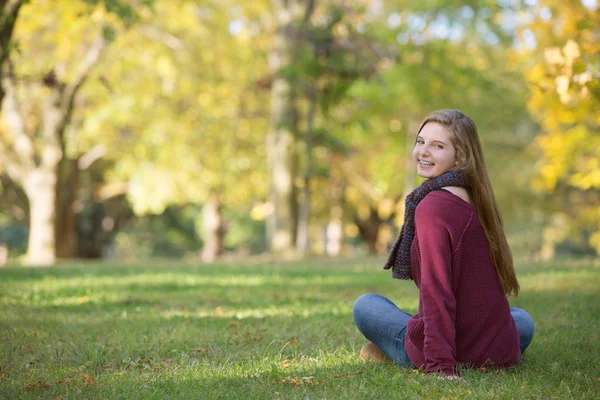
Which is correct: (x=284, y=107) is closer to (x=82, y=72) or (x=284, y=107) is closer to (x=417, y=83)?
(x=417, y=83)

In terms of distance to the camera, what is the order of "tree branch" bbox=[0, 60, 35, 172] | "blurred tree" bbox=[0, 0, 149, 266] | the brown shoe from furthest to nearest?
"tree branch" bbox=[0, 60, 35, 172]
"blurred tree" bbox=[0, 0, 149, 266]
the brown shoe

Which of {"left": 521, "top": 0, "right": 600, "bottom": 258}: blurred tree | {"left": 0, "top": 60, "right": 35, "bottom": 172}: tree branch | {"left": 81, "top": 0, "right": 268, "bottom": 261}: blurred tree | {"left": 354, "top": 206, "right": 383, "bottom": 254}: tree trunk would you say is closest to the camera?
{"left": 521, "top": 0, "right": 600, "bottom": 258}: blurred tree

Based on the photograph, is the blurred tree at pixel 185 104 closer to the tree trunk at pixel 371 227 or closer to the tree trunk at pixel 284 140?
the tree trunk at pixel 284 140

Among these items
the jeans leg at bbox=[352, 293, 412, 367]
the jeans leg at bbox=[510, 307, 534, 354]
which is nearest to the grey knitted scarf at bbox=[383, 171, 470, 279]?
the jeans leg at bbox=[352, 293, 412, 367]

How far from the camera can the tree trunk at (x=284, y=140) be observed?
16.8 m

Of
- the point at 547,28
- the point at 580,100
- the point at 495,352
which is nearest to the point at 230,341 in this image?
the point at 495,352

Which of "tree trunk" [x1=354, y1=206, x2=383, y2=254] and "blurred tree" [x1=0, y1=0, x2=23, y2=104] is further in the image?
"tree trunk" [x1=354, y1=206, x2=383, y2=254]

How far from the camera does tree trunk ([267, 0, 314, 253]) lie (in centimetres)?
1675

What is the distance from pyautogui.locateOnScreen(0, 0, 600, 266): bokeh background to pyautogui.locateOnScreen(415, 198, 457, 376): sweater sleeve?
4.89 metres

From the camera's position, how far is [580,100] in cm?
960

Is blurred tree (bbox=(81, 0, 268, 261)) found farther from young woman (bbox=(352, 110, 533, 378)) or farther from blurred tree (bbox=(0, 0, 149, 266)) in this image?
young woman (bbox=(352, 110, 533, 378))

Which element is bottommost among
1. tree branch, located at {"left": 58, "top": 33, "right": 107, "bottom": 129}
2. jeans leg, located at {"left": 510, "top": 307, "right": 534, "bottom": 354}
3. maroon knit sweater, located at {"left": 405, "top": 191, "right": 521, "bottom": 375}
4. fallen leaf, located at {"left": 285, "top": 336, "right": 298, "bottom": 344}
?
fallen leaf, located at {"left": 285, "top": 336, "right": 298, "bottom": 344}

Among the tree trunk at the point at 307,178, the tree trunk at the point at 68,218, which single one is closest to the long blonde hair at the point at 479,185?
the tree trunk at the point at 307,178

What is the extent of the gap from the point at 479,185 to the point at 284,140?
42.6 ft
